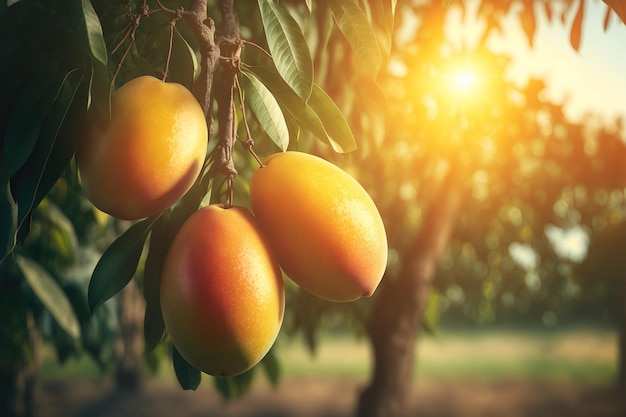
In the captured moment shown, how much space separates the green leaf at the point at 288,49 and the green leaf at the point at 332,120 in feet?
0.29

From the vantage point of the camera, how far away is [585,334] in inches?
748

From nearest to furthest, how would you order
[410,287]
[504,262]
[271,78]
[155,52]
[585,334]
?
1. [271,78]
2. [155,52]
3. [410,287]
4. [504,262]
5. [585,334]

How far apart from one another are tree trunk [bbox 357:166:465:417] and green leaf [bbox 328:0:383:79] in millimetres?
3818

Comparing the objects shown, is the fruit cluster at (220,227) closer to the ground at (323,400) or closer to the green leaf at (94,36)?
the green leaf at (94,36)

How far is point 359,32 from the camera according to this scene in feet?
3.21

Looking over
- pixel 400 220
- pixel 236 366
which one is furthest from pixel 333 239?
pixel 400 220

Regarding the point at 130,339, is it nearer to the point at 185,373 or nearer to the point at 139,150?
the point at 185,373

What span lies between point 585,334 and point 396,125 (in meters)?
17.2

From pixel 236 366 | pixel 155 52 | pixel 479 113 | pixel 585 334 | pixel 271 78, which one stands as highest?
pixel 271 78

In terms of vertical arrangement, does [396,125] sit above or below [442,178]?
above

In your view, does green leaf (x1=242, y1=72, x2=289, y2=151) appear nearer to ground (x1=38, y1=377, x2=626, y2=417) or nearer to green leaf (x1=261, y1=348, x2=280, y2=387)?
green leaf (x1=261, y1=348, x2=280, y2=387)

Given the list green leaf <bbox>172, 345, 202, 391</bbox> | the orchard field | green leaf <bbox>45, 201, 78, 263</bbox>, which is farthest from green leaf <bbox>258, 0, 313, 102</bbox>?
the orchard field

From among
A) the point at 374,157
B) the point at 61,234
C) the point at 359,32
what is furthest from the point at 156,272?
the point at 374,157

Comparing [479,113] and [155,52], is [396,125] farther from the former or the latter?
[155,52]
